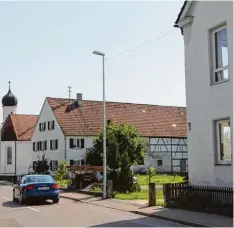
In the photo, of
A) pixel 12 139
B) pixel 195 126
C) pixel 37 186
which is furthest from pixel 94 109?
pixel 195 126

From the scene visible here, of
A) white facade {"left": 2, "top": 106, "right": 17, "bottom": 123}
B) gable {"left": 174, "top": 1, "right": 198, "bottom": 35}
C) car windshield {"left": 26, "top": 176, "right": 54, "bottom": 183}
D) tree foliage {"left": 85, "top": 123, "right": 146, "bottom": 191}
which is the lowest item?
car windshield {"left": 26, "top": 176, "right": 54, "bottom": 183}

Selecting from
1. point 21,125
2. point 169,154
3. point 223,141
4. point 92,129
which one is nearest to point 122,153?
point 223,141

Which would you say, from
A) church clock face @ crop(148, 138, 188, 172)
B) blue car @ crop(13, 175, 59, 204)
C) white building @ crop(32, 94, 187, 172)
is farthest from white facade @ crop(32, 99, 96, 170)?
blue car @ crop(13, 175, 59, 204)

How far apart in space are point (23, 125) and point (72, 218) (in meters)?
53.6

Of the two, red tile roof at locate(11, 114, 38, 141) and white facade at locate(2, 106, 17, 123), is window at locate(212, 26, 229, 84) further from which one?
white facade at locate(2, 106, 17, 123)

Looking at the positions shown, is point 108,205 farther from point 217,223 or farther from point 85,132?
point 85,132

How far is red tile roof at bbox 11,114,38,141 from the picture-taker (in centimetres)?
6577

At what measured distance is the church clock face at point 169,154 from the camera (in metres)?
55.4

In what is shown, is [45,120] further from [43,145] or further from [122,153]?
[122,153]

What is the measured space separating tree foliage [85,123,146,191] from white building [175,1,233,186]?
960cm

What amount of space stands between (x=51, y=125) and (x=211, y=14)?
40012 millimetres

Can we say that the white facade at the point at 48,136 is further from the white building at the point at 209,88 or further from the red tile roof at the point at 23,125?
the white building at the point at 209,88

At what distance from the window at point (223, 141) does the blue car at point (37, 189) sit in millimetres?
8855

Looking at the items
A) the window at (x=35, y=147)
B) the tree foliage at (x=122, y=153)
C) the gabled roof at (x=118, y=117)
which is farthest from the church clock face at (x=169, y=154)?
the tree foliage at (x=122, y=153)
